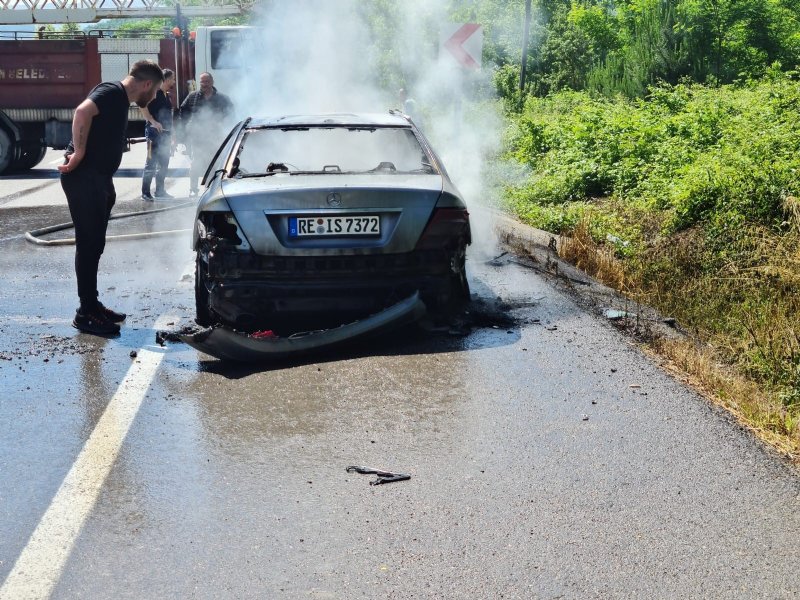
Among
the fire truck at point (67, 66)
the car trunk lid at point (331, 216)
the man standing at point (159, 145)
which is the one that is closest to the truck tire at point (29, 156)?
the fire truck at point (67, 66)

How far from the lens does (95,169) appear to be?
7.36 metres

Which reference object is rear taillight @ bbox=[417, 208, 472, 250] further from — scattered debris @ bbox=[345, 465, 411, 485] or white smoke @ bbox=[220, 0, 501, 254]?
white smoke @ bbox=[220, 0, 501, 254]

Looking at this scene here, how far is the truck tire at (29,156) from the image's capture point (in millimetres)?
22125

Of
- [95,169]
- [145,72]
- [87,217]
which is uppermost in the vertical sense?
[145,72]

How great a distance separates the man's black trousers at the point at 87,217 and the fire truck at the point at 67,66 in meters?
14.8

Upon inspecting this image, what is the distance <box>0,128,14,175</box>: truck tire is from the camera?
21172 millimetres

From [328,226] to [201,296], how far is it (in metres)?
1.19

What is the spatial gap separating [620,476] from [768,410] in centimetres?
119

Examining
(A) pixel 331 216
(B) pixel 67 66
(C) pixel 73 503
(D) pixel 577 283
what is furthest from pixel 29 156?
(C) pixel 73 503

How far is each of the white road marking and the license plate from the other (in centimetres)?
127

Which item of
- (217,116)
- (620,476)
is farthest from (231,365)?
(217,116)

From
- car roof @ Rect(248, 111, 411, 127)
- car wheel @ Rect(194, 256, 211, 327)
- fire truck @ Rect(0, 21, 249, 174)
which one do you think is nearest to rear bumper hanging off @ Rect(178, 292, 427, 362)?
car wheel @ Rect(194, 256, 211, 327)

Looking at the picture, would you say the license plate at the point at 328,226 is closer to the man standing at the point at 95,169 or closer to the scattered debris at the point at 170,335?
the scattered debris at the point at 170,335

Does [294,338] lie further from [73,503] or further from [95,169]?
[73,503]
